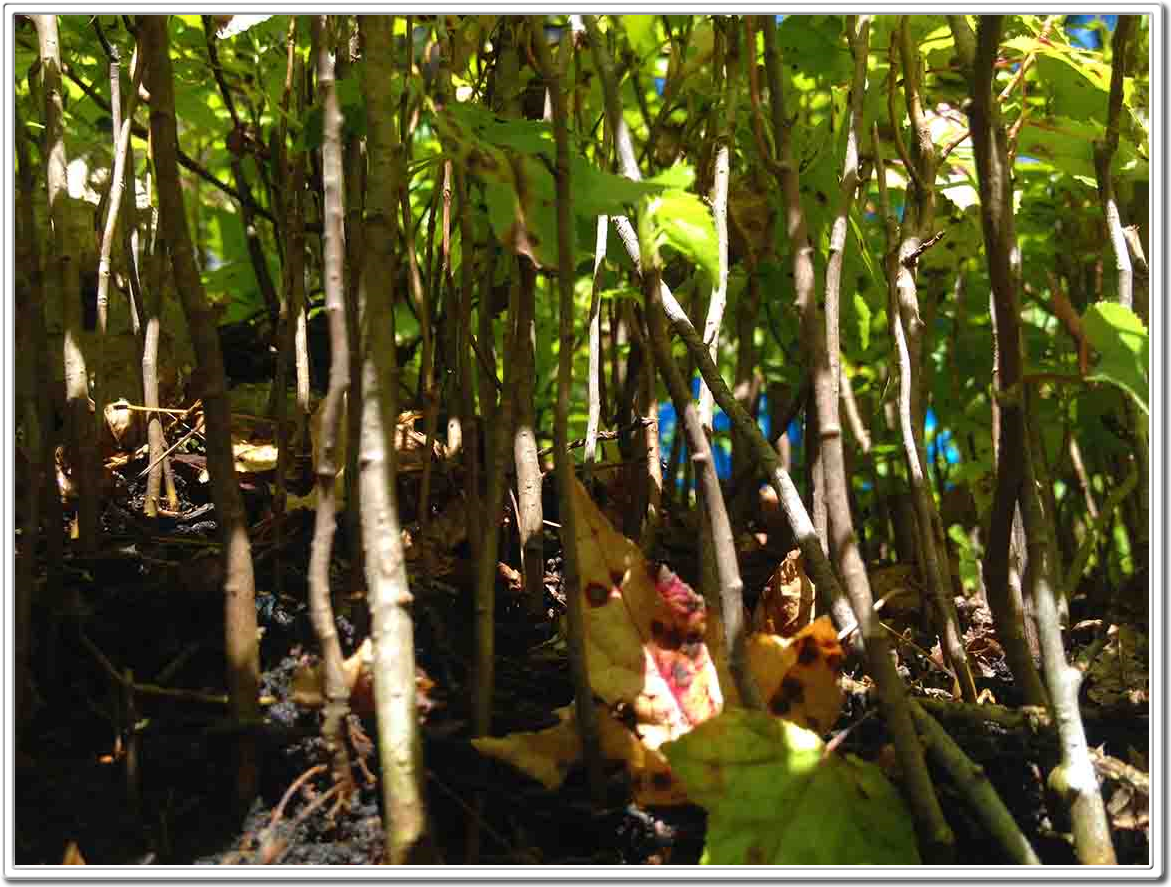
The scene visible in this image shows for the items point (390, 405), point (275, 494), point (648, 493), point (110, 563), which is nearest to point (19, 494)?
point (110, 563)

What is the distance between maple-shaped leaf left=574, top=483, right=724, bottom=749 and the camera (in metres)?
0.85

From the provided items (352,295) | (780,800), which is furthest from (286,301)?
(780,800)

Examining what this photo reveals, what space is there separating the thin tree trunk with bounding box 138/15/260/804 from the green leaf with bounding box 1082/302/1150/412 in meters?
0.61

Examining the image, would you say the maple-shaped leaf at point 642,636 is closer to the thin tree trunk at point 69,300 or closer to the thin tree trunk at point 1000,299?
the thin tree trunk at point 1000,299

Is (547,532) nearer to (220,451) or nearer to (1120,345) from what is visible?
(220,451)

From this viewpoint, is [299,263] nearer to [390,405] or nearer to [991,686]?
[390,405]

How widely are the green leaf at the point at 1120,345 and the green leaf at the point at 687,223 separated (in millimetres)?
260

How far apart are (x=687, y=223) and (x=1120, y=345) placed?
30 centimetres

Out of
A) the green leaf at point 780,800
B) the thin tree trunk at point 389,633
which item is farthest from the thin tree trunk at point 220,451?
the green leaf at point 780,800

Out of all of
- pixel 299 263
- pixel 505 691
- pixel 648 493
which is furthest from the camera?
pixel 648 493

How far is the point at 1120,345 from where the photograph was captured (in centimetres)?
74

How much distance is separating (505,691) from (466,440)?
224 mm

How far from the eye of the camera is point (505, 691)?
0.97 meters

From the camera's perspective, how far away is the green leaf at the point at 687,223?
2.50ft
